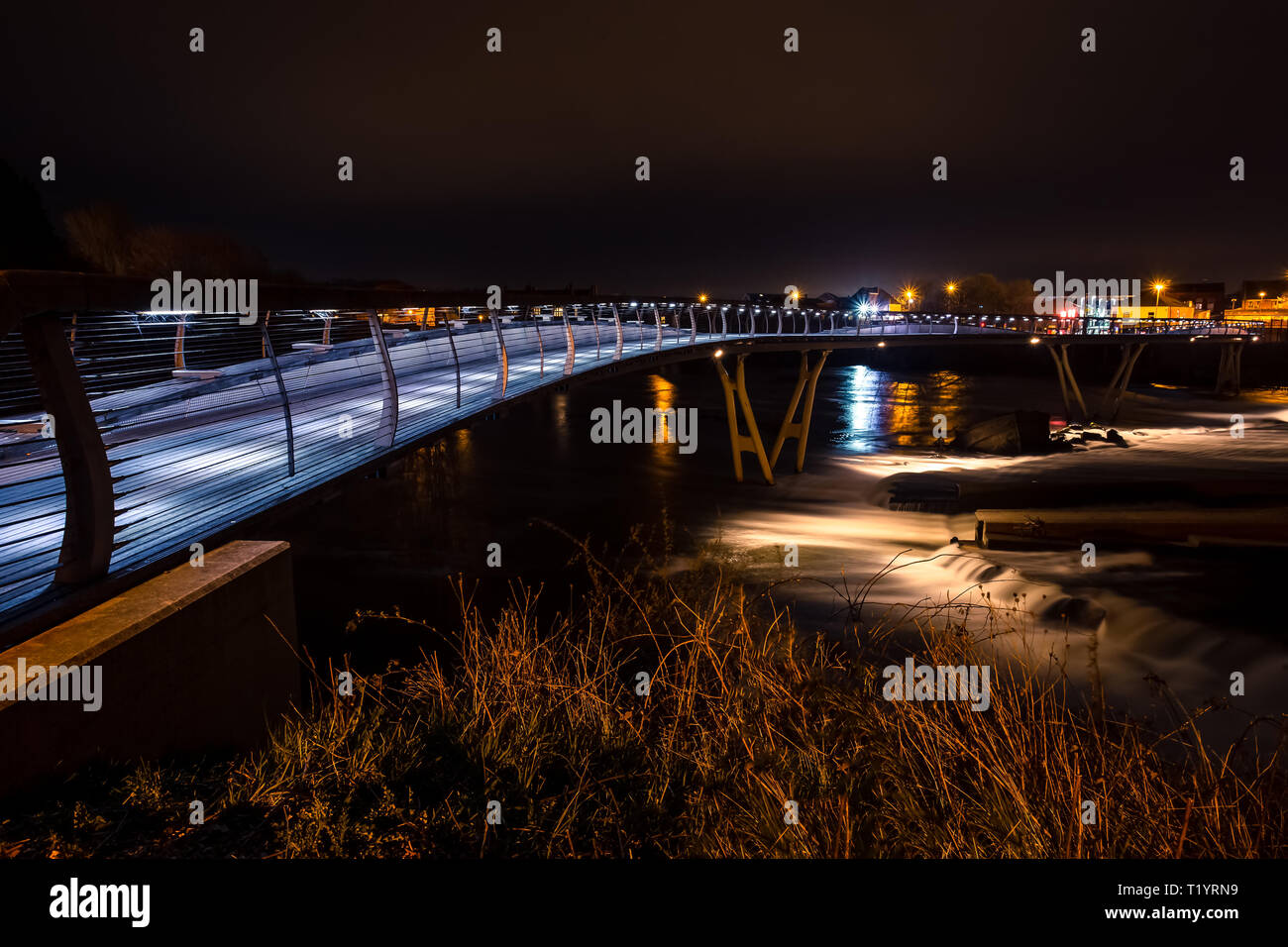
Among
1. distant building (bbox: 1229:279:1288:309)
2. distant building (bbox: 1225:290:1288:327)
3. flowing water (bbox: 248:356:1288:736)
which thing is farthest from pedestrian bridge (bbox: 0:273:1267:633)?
distant building (bbox: 1229:279:1288:309)

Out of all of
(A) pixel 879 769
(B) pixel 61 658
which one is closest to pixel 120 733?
(B) pixel 61 658

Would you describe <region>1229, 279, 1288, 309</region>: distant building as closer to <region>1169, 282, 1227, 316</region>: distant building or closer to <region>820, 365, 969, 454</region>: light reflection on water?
<region>1169, 282, 1227, 316</region>: distant building

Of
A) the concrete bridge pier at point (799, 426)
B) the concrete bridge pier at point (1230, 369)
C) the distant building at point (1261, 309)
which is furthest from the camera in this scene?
the distant building at point (1261, 309)

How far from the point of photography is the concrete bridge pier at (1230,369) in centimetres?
5488

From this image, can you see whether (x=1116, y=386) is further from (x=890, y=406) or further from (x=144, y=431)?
(x=144, y=431)

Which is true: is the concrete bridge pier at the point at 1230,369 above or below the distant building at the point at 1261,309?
below

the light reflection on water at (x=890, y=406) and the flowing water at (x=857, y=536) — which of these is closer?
the flowing water at (x=857, y=536)

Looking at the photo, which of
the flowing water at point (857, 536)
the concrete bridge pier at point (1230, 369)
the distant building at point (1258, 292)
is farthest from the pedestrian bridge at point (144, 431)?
the distant building at point (1258, 292)

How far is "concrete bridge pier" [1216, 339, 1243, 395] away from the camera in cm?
5488

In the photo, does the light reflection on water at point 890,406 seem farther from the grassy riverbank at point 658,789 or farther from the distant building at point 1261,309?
the distant building at point 1261,309

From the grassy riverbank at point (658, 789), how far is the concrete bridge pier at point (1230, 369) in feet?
206

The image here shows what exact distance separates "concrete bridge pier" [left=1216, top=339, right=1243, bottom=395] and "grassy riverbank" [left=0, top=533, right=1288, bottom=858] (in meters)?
62.6

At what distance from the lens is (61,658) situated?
312 cm
